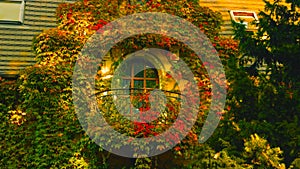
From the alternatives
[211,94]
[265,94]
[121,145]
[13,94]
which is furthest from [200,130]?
[13,94]

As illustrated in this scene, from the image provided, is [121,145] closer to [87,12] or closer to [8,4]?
[87,12]

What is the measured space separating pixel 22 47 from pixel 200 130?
16.7 ft

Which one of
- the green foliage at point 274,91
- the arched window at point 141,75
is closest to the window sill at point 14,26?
the arched window at point 141,75

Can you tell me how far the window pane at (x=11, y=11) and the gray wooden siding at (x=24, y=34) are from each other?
0.16m

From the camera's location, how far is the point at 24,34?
10836 millimetres

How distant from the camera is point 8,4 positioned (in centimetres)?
1146

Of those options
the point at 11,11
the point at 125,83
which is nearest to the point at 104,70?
the point at 125,83

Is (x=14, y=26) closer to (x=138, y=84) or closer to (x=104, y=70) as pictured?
(x=104, y=70)

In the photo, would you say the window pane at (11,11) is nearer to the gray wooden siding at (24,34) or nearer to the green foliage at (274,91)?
the gray wooden siding at (24,34)

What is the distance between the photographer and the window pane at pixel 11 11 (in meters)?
11.1

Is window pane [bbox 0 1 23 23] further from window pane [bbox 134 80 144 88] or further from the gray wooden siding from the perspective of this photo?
window pane [bbox 134 80 144 88]

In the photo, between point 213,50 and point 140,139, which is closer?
point 140,139

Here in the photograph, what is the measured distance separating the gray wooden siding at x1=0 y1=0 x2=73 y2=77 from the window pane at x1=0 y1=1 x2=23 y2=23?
0.16 metres

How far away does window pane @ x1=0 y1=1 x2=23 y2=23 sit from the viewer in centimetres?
1107
